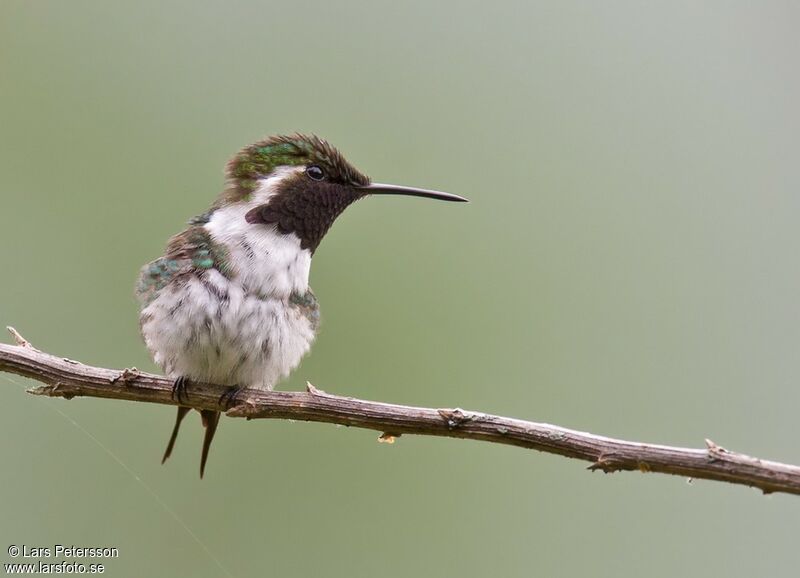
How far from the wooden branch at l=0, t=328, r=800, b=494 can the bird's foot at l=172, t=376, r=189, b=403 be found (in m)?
0.02

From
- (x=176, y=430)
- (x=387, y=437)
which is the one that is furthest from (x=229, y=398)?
(x=387, y=437)

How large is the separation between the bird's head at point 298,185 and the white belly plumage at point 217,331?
48cm

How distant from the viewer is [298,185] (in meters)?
4.32

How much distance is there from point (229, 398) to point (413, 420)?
1.04 metres

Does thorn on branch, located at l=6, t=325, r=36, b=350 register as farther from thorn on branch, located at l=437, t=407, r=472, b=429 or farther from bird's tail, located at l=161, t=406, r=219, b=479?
thorn on branch, located at l=437, t=407, r=472, b=429

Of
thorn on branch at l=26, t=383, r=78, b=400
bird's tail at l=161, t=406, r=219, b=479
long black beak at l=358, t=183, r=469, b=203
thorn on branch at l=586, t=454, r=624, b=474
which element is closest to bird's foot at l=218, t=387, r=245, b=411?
bird's tail at l=161, t=406, r=219, b=479

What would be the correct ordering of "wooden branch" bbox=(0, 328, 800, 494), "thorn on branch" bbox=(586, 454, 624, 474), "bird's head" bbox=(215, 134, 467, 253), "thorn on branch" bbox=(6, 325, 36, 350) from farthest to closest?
"bird's head" bbox=(215, 134, 467, 253) → "thorn on branch" bbox=(6, 325, 36, 350) → "thorn on branch" bbox=(586, 454, 624, 474) → "wooden branch" bbox=(0, 328, 800, 494)

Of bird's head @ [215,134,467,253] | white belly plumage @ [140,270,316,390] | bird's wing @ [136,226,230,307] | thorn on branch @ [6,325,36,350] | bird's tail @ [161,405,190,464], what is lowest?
bird's tail @ [161,405,190,464]

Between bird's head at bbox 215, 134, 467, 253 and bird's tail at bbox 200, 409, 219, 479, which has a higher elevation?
bird's head at bbox 215, 134, 467, 253

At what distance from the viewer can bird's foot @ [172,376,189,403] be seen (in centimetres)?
374

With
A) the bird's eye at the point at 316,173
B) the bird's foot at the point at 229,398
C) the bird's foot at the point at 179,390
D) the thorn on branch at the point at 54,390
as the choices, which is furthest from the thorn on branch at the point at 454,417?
the bird's eye at the point at 316,173

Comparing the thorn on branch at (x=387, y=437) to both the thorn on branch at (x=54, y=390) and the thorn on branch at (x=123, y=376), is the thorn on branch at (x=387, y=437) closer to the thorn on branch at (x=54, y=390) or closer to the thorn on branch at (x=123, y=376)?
the thorn on branch at (x=123, y=376)

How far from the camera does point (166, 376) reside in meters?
3.91

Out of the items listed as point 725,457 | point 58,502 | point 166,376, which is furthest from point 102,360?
point 725,457
